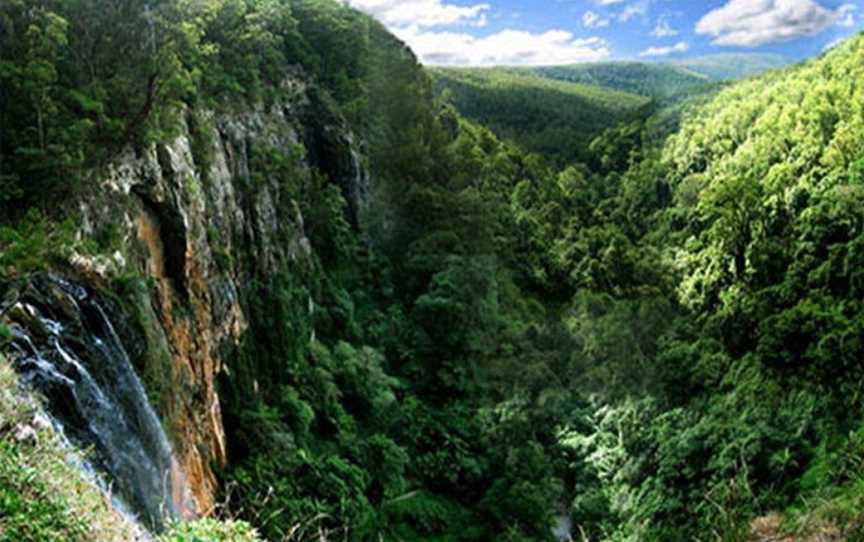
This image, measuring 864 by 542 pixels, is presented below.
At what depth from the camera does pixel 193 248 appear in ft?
53.1

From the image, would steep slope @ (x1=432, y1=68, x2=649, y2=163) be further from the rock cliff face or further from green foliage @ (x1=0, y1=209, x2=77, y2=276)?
green foliage @ (x1=0, y1=209, x2=77, y2=276)

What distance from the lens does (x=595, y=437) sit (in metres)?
27.1

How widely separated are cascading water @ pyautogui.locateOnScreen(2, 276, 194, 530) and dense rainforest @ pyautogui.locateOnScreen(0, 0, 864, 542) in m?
0.60

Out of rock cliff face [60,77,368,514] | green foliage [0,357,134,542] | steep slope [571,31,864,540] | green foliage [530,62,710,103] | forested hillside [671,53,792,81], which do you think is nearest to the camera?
green foliage [0,357,134,542]

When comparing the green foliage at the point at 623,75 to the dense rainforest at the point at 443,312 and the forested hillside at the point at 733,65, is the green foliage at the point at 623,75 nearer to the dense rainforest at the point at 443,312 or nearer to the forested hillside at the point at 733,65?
the forested hillside at the point at 733,65

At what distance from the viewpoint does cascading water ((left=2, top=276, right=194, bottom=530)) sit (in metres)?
9.12

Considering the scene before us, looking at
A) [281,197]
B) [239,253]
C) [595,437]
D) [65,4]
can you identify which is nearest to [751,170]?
[595,437]

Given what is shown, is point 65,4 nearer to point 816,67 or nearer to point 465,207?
point 465,207

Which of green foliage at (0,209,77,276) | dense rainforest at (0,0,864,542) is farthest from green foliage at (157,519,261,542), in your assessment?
green foliage at (0,209,77,276)

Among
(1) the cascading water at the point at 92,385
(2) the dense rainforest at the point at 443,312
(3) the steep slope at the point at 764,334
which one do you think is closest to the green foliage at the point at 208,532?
(2) the dense rainforest at the point at 443,312

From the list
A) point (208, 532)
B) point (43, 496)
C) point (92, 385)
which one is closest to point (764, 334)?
point (92, 385)

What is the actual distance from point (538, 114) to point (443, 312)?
2732 inches

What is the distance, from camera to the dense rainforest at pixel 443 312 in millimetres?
12031

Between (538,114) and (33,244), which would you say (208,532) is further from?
(538,114)
